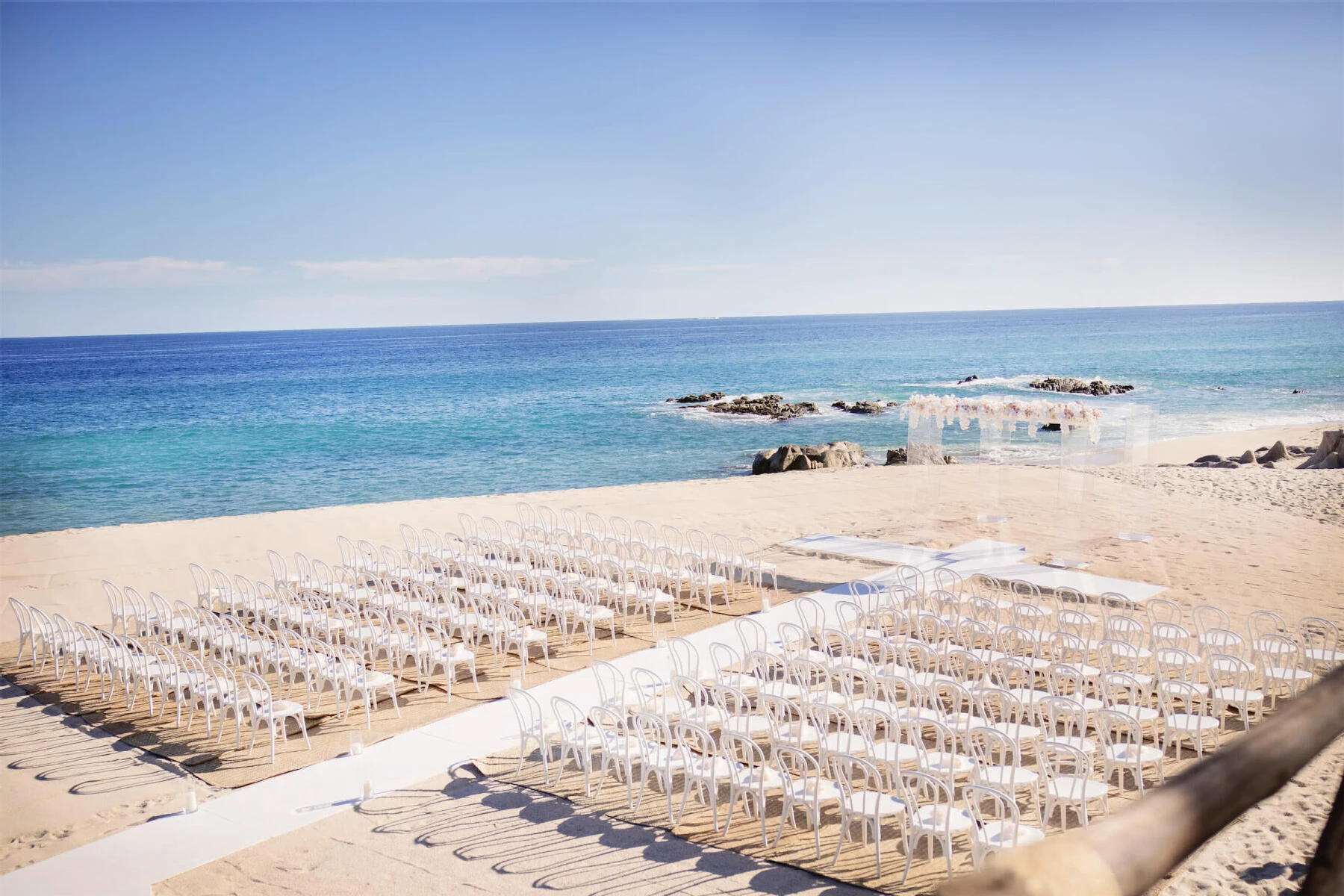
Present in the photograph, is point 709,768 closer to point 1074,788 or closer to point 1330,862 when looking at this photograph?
point 1074,788

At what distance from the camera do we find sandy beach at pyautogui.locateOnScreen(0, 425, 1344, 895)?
8258 mm

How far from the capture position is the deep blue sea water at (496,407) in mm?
38094

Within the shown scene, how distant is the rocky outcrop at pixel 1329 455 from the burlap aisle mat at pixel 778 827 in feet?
73.9

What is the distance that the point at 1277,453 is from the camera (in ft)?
96.3

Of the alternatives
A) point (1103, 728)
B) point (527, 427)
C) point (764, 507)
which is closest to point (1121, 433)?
point (1103, 728)

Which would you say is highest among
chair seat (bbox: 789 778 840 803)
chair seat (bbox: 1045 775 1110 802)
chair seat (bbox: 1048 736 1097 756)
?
chair seat (bbox: 1048 736 1097 756)

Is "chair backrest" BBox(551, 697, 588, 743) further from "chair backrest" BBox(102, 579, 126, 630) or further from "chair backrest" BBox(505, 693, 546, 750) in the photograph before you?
"chair backrest" BBox(102, 579, 126, 630)

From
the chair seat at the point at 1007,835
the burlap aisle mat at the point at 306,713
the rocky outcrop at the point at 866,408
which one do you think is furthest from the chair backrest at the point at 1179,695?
the rocky outcrop at the point at 866,408

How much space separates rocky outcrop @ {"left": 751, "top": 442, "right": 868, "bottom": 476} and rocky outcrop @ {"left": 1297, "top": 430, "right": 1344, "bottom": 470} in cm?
1302

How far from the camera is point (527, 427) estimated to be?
53.4 m

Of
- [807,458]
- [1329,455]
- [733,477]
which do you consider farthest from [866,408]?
[1329,455]

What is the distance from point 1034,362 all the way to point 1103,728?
273 ft

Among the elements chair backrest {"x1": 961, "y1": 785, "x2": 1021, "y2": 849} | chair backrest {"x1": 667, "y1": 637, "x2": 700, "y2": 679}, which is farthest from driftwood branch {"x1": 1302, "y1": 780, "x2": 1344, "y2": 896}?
chair backrest {"x1": 667, "y1": 637, "x2": 700, "y2": 679}

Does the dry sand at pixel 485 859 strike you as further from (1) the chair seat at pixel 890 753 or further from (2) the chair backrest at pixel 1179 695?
(2) the chair backrest at pixel 1179 695
